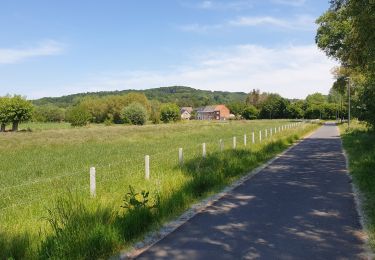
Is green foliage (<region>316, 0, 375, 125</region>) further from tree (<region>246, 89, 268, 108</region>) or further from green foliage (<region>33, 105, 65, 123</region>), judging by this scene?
green foliage (<region>33, 105, 65, 123</region>)

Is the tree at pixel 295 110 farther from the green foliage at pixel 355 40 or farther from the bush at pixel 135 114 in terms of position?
the green foliage at pixel 355 40

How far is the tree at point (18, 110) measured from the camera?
A: 2970 inches

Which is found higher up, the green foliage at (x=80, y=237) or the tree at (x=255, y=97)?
the tree at (x=255, y=97)

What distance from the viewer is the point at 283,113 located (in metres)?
146

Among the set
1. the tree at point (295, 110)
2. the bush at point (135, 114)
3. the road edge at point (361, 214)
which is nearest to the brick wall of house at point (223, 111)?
the tree at point (295, 110)

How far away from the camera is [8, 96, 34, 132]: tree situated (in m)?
75.4

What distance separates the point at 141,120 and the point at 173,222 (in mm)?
113516

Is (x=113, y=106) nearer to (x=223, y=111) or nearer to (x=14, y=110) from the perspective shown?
(x=223, y=111)

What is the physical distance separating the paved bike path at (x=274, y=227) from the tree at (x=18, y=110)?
71284 millimetres

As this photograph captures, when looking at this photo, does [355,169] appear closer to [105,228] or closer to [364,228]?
[364,228]

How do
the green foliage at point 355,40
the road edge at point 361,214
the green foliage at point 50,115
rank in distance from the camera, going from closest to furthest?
the road edge at point 361,214
the green foliage at point 355,40
the green foliage at point 50,115

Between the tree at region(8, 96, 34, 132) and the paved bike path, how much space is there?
234ft

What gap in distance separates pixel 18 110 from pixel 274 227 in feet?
250

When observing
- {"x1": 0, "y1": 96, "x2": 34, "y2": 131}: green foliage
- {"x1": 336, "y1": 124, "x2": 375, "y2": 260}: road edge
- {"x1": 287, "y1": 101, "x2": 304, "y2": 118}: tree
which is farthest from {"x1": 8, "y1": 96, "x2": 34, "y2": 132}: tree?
{"x1": 287, "y1": 101, "x2": 304, "y2": 118}: tree
